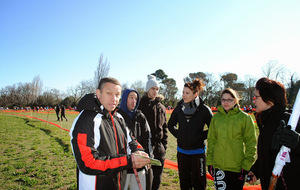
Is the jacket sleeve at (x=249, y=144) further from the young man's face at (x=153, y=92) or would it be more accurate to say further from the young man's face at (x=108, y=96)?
the young man's face at (x=108, y=96)

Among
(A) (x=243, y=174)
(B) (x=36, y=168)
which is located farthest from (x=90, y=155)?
(B) (x=36, y=168)

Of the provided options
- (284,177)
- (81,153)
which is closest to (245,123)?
(284,177)

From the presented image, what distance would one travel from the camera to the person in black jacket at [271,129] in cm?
186

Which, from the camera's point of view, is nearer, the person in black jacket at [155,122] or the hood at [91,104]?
the hood at [91,104]

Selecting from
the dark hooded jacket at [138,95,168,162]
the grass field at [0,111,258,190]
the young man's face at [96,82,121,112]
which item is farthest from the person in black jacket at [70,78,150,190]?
the grass field at [0,111,258,190]

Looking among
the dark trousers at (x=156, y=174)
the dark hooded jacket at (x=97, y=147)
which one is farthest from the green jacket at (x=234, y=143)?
the dark hooded jacket at (x=97, y=147)

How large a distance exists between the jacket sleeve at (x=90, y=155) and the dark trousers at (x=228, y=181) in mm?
1776

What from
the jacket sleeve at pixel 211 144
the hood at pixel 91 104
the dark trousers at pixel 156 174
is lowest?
the dark trousers at pixel 156 174

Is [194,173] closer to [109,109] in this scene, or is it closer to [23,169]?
[109,109]

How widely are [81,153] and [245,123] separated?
2.47m

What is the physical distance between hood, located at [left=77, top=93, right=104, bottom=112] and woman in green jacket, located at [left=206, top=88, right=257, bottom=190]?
2052 millimetres

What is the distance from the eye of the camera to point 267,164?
83.7 inches

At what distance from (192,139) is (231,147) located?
0.73 meters

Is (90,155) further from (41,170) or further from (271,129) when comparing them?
(41,170)
